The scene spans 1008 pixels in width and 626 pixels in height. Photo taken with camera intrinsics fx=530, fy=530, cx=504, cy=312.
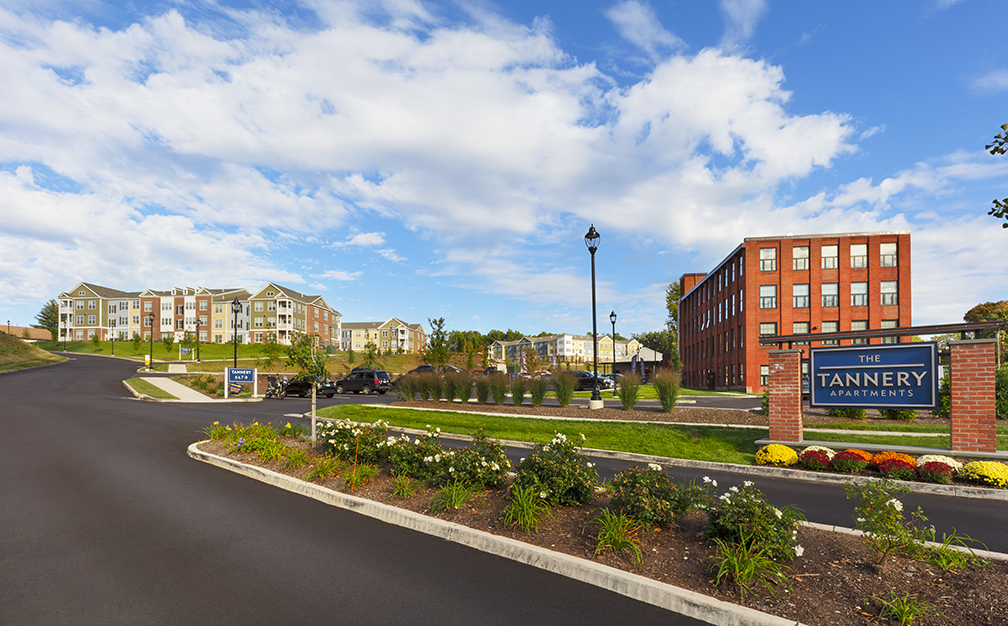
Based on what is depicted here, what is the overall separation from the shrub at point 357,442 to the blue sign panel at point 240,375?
25324mm

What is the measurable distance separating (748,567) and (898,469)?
7045 mm

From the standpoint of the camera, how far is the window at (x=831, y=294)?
42562 millimetres

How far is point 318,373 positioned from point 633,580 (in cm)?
840

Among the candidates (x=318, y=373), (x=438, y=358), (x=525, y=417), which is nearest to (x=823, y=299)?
(x=438, y=358)

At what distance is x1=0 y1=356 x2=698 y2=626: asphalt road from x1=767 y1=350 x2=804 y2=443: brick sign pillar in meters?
9.22

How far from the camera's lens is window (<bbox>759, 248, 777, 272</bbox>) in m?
43.2

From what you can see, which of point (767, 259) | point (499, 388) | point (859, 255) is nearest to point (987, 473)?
point (499, 388)

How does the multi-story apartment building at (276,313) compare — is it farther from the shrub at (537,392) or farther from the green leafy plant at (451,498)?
the green leafy plant at (451,498)

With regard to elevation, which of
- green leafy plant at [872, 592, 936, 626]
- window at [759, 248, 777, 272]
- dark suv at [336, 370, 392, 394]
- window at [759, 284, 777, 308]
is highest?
window at [759, 248, 777, 272]

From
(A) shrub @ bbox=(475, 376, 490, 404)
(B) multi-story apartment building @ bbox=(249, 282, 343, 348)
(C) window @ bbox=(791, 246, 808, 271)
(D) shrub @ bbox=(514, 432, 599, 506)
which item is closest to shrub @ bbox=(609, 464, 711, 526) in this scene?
(D) shrub @ bbox=(514, 432, 599, 506)

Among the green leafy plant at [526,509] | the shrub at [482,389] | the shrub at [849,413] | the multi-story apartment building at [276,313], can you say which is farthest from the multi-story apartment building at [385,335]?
the green leafy plant at [526,509]

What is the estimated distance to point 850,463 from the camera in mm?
9914

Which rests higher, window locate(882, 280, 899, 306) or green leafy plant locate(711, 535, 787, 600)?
window locate(882, 280, 899, 306)

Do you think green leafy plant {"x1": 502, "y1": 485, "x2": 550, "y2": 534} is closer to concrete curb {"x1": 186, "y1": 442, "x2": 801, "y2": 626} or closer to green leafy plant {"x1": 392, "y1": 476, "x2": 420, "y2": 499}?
concrete curb {"x1": 186, "y1": 442, "x2": 801, "y2": 626}
